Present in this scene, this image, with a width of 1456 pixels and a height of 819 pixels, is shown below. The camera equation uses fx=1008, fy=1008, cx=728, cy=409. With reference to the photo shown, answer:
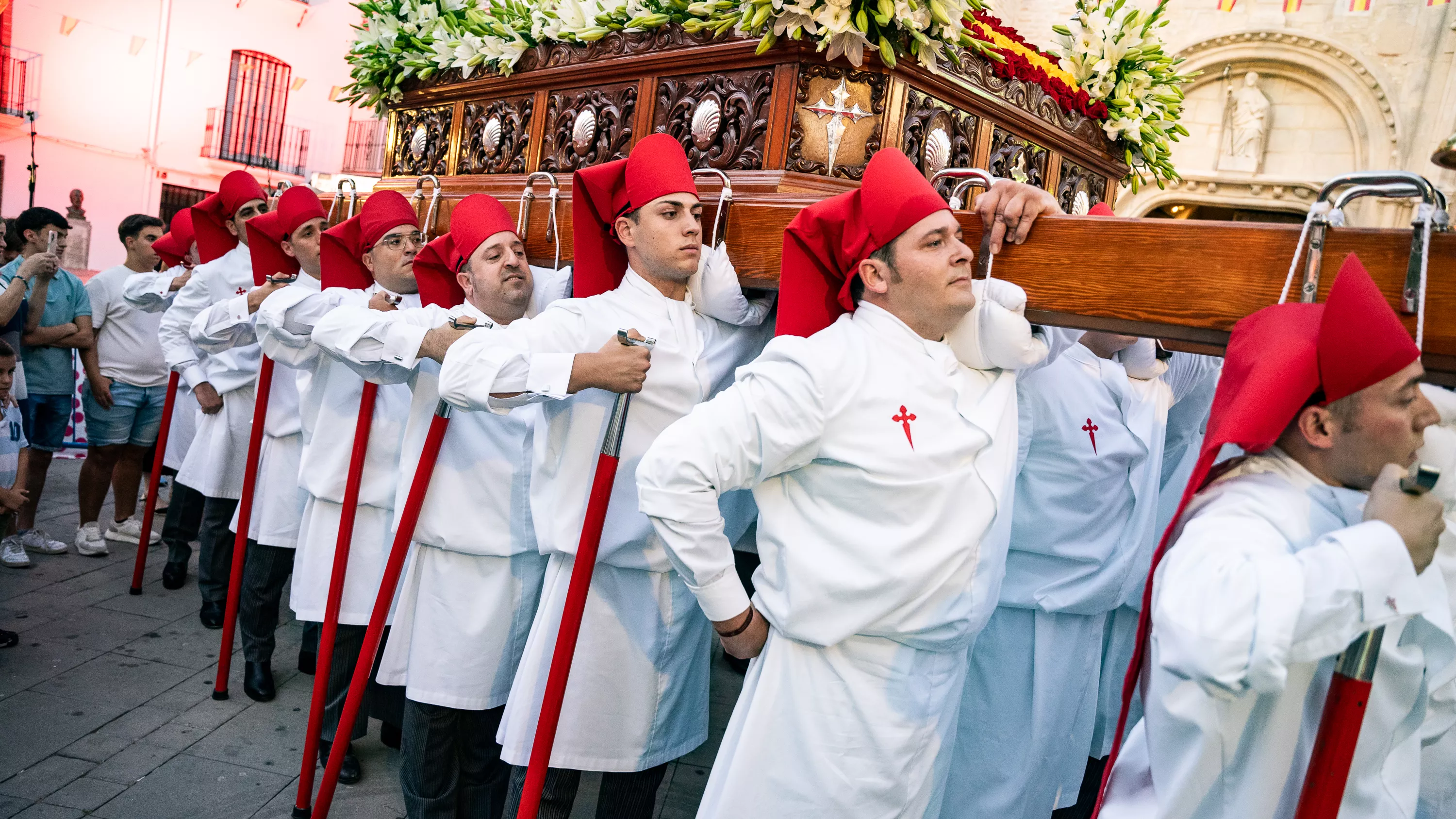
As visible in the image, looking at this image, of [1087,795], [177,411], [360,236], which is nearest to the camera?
[1087,795]

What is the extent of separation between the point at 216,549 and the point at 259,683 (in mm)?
1141

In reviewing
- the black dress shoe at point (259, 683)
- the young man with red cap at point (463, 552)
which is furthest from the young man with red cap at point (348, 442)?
the black dress shoe at point (259, 683)

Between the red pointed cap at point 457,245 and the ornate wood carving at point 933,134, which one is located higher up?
the ornate wood carving at point 933,134

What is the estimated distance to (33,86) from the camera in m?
15.9

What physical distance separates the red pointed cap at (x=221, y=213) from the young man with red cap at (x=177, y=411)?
23 centimetres

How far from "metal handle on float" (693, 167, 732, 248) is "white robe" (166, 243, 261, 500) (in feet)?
11.1

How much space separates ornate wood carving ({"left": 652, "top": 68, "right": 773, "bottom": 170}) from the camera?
10.5ft

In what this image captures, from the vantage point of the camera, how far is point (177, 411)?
22.2 feet

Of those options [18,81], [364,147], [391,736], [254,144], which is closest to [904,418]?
[391,736]

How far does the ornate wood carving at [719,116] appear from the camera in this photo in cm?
320

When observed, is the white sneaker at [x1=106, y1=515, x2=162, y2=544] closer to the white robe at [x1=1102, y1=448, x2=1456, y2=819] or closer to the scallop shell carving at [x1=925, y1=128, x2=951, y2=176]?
the scallop shell carving at [x1=925, y1=128, x2=951, y2=176]

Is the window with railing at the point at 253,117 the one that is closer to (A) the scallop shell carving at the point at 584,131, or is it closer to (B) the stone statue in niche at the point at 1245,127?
(B) the stone statue in niche at the point at 1245,127

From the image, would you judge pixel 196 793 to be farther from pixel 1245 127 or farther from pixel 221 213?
pixel 1245 127

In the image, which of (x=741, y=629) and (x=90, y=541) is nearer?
(x=741, y=629)
